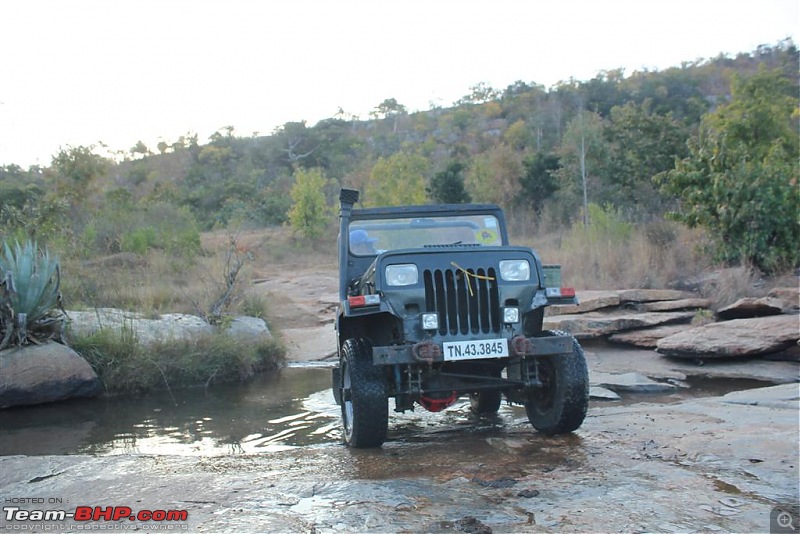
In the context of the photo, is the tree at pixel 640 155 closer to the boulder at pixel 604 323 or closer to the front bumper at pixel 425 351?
the boulder at pixel 604 323

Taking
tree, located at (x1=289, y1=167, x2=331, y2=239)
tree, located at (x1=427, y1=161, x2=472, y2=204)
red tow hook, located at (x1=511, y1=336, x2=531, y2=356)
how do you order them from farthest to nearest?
tree, located at (x1=289, y1=167, x2=331, y2=239)
tree, located at (x1=427, y1=161, x2=472, y2=204)
red tow hook, located at (x1=511, y1=336, x2=531, y2=356)

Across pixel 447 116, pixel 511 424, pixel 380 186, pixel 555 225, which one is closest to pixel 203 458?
pixel 511 424

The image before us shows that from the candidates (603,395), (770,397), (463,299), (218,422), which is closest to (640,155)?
(603,395)

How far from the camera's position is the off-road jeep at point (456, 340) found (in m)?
5.05

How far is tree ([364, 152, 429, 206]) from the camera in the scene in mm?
27766

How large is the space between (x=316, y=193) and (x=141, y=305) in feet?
66.9

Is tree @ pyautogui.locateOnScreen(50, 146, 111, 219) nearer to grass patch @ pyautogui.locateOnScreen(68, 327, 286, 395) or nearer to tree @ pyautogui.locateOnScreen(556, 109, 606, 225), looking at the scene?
tree @ pyautogui.locateOnScreen(556, 109, 606, 225)

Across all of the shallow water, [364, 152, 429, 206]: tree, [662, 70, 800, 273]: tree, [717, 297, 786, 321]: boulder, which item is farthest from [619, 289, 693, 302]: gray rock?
[364, 152, 429, 206]: tree

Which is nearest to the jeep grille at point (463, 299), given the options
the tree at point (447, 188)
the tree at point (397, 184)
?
the tree at point (397, 184)

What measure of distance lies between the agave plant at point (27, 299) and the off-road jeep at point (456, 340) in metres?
4.62

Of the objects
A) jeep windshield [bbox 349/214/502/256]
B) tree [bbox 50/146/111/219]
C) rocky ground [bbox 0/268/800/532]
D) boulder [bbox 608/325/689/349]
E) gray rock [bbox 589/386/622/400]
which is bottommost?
boulder [bbox 608/325/689/349]

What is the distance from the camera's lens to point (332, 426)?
677 cm

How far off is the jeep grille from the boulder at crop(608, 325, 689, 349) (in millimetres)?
6306

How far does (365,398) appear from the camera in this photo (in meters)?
5.12
